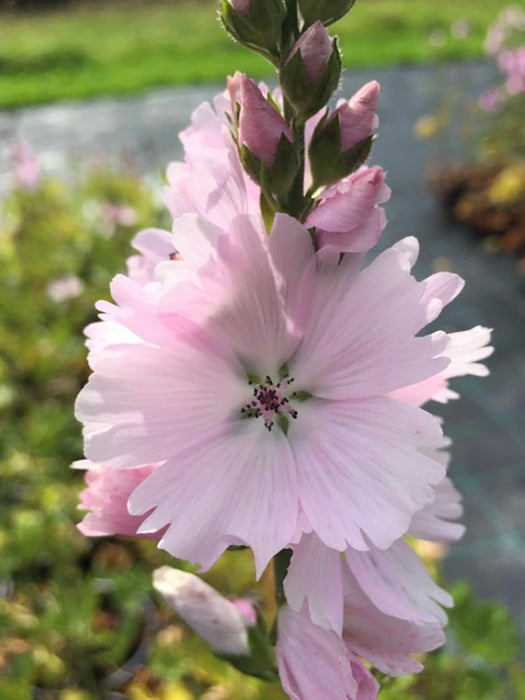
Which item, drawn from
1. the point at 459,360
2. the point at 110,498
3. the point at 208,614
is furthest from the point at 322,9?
the point at 208,614

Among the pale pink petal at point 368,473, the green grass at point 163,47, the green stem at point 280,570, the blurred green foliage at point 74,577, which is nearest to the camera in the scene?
the pale pink petal at point 368,473

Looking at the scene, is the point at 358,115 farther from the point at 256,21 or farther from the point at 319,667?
the point at 319,667

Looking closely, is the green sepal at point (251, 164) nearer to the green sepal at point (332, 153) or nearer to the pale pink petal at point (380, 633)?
the green sepal at point (332, 153)

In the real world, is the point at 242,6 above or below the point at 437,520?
above

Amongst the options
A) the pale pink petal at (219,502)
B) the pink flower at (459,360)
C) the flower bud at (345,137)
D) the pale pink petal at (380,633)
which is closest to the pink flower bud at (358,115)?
the flower bud at (345,137)

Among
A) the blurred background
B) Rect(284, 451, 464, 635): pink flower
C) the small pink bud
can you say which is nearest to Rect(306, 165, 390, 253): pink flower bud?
the small pink bud

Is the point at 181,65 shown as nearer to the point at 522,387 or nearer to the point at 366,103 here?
the point at 522,387

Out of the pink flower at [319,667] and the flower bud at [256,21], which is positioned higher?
the flower bud at [256,21]
